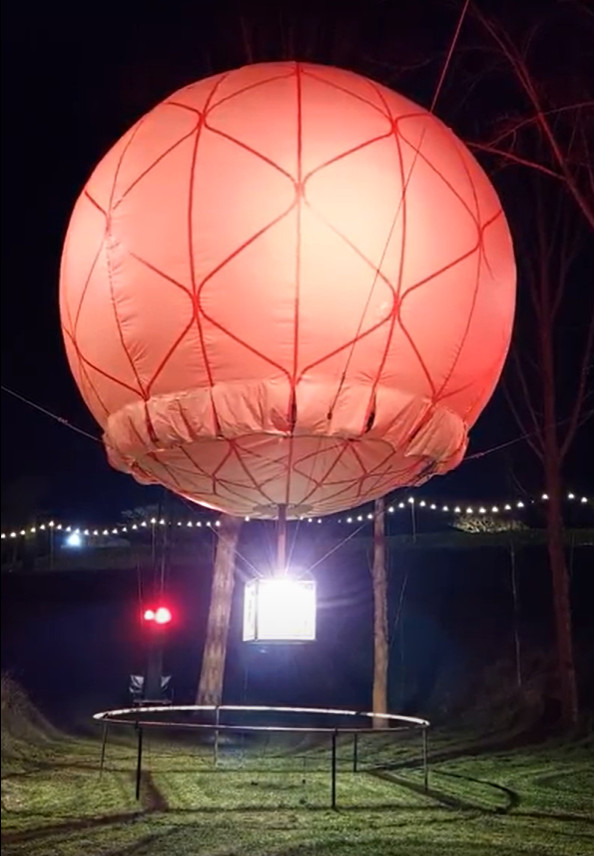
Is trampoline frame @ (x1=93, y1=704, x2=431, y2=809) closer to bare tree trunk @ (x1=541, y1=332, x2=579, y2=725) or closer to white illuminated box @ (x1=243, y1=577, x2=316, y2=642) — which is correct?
white illuminated box @ (x1=243, y1=577, x2=316, y2=642)

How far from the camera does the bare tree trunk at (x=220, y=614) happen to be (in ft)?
42.5

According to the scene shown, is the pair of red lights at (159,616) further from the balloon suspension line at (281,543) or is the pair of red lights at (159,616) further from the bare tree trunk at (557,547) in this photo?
the balloon suspension line at (281,543)

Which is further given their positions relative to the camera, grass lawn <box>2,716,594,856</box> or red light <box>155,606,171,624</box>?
red light <box>155,606,171,624</box>

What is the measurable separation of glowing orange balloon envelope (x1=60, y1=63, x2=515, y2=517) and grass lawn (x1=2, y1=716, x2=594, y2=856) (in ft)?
5.32

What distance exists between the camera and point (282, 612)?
14.4ft

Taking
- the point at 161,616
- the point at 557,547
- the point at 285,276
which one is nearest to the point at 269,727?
the point at 285,276

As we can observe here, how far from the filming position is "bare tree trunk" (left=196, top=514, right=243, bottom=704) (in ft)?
42.5

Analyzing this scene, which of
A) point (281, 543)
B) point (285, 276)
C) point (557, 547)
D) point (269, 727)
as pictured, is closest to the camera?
point (285, 276)

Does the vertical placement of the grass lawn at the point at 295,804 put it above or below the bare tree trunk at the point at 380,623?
below

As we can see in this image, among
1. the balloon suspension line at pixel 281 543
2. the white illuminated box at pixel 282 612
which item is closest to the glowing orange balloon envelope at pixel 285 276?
the balloon suspension line at pixel 281 543

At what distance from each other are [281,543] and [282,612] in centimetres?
36

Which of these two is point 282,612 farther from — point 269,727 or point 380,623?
point 380,623

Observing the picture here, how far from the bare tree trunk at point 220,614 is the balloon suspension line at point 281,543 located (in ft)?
27.0

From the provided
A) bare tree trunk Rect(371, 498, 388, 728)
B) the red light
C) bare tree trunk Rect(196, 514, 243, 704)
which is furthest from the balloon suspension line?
the red light
